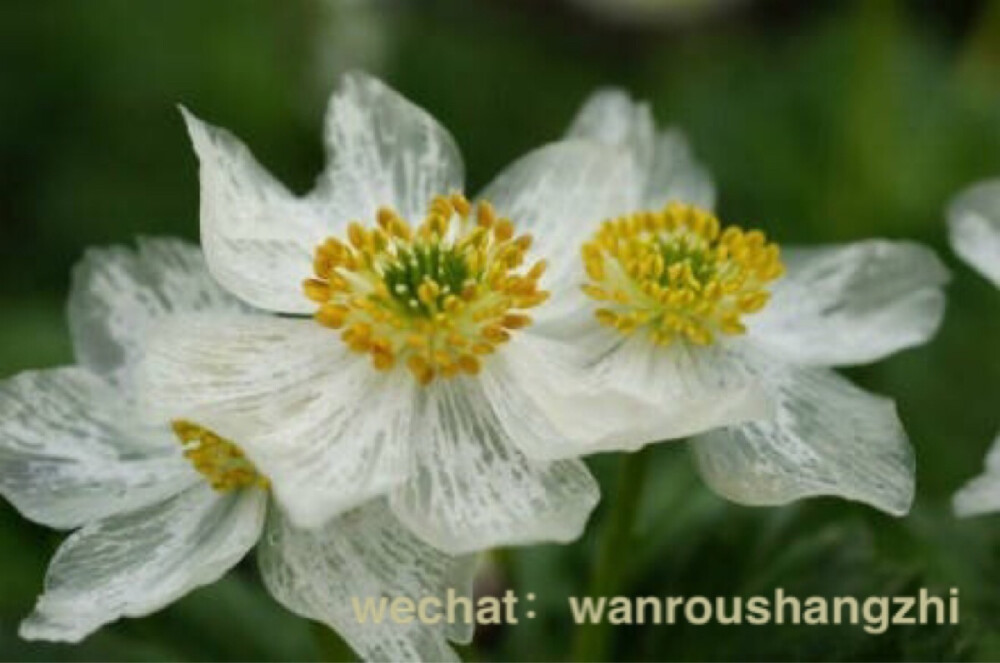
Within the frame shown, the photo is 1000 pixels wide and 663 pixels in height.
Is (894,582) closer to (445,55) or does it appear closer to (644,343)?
(644,343)

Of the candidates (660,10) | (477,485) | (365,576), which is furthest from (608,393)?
(660,10)

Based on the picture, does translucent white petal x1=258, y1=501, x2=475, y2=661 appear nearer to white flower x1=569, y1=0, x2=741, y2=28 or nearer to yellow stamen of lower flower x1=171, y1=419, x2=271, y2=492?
yellow stamen of lower flower x1=171, y1=419, x2=271, y2=492

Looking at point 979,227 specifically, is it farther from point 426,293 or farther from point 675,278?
point 426,293

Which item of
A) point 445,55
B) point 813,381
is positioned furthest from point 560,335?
point 445,55

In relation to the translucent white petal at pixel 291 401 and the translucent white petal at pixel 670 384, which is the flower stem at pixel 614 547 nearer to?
the translucent white petal at pixel 670 384

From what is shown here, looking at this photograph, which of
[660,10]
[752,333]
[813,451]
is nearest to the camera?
[813,451]

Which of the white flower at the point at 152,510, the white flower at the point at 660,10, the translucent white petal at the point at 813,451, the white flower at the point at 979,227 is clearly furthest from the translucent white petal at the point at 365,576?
the white flower at the point at 660,10
